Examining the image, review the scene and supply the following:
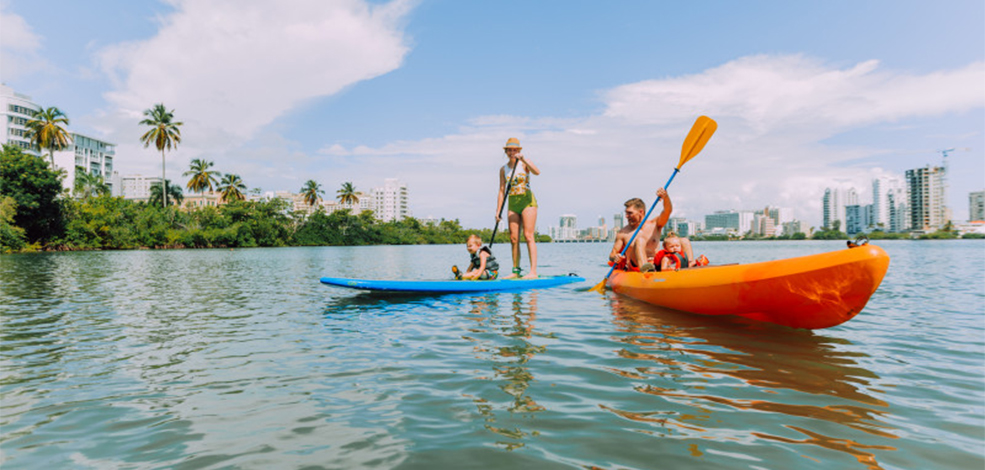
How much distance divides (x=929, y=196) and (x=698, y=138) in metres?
140

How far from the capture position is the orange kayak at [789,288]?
4.75 metres

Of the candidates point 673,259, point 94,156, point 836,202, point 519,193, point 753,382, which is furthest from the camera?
point 836,202

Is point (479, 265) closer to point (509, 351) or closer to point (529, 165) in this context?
point (529, 165)

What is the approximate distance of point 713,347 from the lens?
4973mm

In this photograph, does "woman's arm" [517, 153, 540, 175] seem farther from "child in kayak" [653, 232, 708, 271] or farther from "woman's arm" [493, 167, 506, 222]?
"child in kayak" [653, 232, 708, 271]

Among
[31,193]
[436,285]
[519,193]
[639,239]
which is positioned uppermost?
[31,193]

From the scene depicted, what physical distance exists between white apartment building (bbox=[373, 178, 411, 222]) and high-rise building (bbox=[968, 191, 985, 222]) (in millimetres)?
165621

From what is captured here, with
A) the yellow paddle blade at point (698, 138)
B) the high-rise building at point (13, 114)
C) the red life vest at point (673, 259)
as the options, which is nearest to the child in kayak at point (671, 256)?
the red life vest at point (673, 259)

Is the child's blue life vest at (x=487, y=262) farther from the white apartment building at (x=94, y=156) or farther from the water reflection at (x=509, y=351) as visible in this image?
the white apartment building at (x=94, y=156)

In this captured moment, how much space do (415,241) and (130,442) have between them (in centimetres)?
9539

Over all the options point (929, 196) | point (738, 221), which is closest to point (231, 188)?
point (929, 196)

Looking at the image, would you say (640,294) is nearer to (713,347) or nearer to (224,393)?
(713,347)

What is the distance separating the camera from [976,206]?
121000 mm

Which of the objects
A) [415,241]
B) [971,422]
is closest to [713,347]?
[971,422]
